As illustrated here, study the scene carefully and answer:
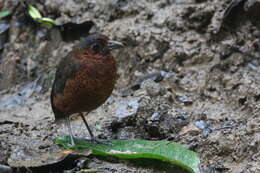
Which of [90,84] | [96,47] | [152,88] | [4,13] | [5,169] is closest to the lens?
[5,169]

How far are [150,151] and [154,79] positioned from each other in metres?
1.89

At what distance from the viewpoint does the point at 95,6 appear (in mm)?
6227

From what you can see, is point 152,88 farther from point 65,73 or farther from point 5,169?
point 5,169

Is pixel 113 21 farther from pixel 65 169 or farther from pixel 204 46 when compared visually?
pixel 65 169

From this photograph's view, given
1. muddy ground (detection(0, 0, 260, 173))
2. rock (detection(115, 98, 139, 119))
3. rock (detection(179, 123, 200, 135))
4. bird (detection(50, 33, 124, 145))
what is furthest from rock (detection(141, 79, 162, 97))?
bird (detection(50, 33, 124, 145))

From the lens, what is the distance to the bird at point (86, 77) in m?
3.85

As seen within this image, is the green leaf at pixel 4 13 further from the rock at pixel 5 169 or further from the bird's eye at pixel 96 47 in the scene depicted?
the rock at pixel 5 169

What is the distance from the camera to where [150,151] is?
348 centimetres

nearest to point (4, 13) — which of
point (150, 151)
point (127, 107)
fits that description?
point (127, 107)

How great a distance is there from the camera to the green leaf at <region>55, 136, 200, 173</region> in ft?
10.7

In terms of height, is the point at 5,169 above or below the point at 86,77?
below

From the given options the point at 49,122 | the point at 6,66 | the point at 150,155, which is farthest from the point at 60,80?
the point at 6,66

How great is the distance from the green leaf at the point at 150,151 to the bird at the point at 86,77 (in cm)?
36

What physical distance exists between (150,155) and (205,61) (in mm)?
2263
